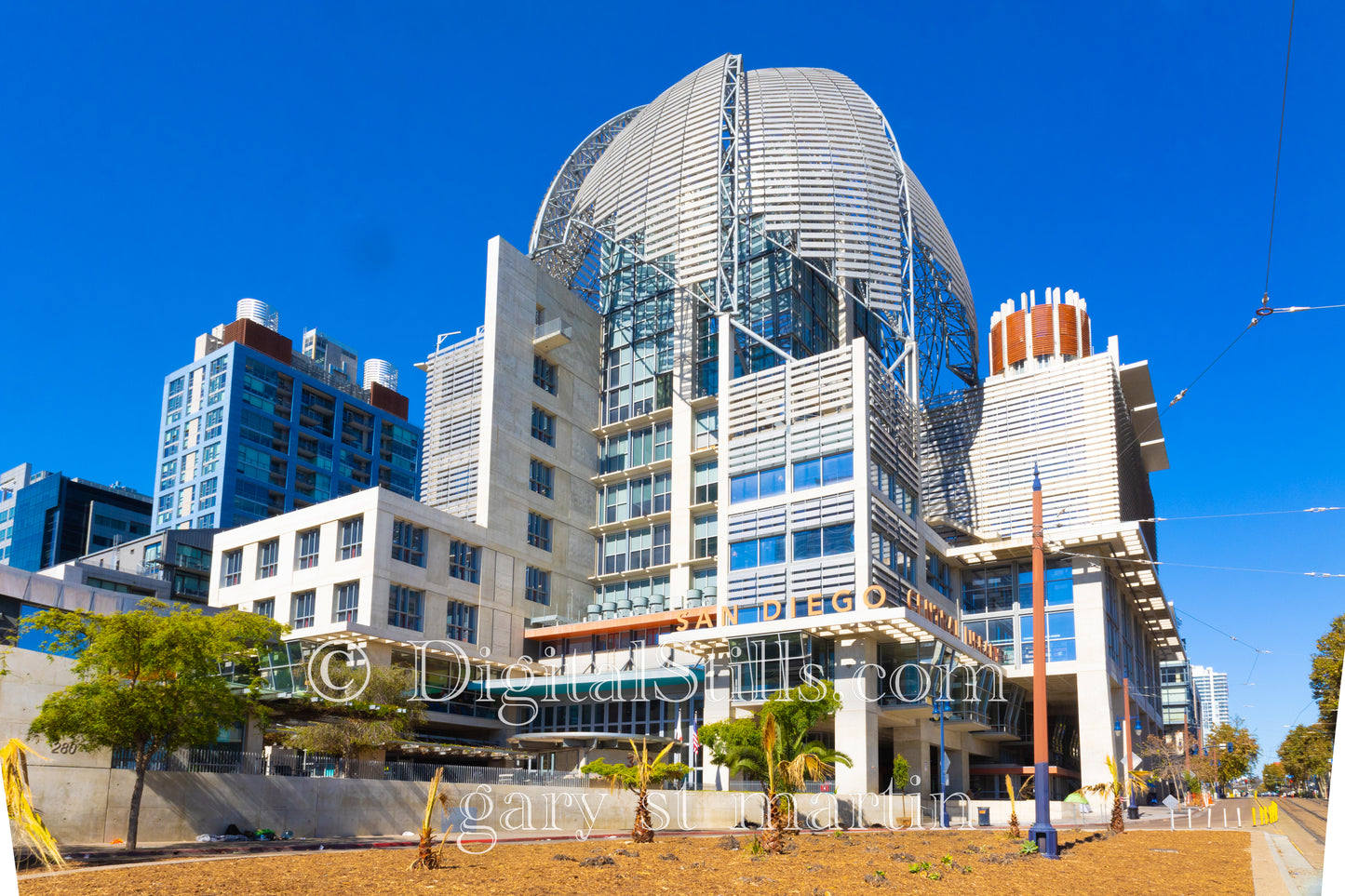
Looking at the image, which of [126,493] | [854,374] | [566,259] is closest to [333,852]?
[854,374]

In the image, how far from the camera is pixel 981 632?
81.8 meters

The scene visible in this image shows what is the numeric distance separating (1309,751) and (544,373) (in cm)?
6773

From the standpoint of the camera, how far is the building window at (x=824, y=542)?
213 feet

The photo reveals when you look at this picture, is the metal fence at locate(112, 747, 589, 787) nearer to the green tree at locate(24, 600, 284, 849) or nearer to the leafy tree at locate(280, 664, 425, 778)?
the leafy tree at locate(280, 664, 425, 778)

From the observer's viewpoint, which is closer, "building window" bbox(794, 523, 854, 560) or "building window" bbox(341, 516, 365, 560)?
"building window" bbox(794, 523, 854, 560)

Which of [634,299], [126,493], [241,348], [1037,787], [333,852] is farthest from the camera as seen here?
[126,493]

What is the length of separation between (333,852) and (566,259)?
2879 inches

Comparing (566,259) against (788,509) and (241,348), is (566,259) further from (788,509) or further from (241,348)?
(241,348)

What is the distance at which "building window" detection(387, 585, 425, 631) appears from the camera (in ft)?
227

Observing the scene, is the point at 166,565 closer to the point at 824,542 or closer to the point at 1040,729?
the point at 824,542

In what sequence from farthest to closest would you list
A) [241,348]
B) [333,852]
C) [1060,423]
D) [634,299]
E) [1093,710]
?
1. [241,348]
2. [634,299]
3. [1060,423]
4. [1093,710]
5. [333,852]

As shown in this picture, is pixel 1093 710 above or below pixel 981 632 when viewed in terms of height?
below

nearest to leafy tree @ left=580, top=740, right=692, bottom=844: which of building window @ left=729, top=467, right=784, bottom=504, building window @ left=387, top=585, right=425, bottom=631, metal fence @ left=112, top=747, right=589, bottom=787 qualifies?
metal fence @ left=112, top=747, right=589, bottom=787

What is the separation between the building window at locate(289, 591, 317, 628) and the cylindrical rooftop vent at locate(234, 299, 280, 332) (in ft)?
308
